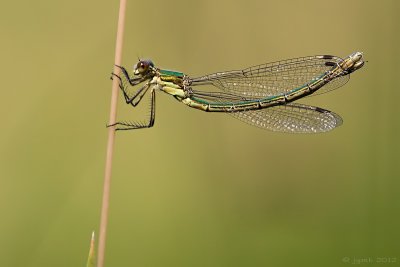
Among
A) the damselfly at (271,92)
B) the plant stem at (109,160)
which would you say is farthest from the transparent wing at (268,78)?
the plant stem at (109,160)

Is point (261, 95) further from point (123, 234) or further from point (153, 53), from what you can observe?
point (123, 234)

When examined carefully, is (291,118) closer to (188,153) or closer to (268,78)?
(268,78)

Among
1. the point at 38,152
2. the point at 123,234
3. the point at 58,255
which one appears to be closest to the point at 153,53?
the point at 38,152

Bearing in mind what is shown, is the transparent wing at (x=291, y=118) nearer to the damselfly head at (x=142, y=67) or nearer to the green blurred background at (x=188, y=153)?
the green blurred background at (x=188, y=153)

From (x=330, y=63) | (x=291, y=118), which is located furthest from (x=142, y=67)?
(x=330, y=63)

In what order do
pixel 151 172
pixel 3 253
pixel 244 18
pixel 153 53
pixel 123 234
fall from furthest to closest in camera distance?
pixel 244 18 → pixel 153 53 → pixel 151 172 → pixel 123 234 → pixel 3 253

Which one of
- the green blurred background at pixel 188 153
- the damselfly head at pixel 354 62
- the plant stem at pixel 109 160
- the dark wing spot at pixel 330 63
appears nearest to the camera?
the plant stem at pixel 109 160

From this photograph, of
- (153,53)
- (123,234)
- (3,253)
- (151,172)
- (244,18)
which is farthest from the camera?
(244,18)

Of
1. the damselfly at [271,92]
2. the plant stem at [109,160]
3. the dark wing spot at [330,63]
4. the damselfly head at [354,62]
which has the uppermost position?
the dark wing spot at [330,63]
